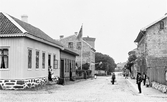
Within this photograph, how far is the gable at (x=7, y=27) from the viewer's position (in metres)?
20.3

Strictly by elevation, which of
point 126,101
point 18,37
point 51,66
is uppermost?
point 18,37

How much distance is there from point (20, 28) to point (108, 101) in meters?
9.30

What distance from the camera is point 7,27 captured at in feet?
68.7

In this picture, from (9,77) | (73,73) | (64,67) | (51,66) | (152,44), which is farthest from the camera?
(73,73)

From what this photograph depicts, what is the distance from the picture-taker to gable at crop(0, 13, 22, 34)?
66.7 ft

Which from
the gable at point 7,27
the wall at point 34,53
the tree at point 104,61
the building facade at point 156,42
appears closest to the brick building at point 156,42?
the building facade at point 156,42

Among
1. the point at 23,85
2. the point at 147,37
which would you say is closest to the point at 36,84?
the point at 23,85

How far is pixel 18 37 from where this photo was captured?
800 inches

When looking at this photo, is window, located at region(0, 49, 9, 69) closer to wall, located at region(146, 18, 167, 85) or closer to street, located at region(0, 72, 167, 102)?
street, located at region(0, 72, 167, 102)

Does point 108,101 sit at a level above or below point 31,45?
below

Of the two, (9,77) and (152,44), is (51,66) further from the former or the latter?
(152,44)

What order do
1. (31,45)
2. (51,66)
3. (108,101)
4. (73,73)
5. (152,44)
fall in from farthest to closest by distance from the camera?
(73,73) < (152,44) < (51,66) < (31,45) < (108,101)

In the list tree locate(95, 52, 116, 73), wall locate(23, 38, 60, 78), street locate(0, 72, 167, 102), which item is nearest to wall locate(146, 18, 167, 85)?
wall locate(23, 38, 60, 78)

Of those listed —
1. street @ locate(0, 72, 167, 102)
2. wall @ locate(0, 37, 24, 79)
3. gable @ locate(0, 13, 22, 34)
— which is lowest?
street @ locate(0, 72, 167, 102)
